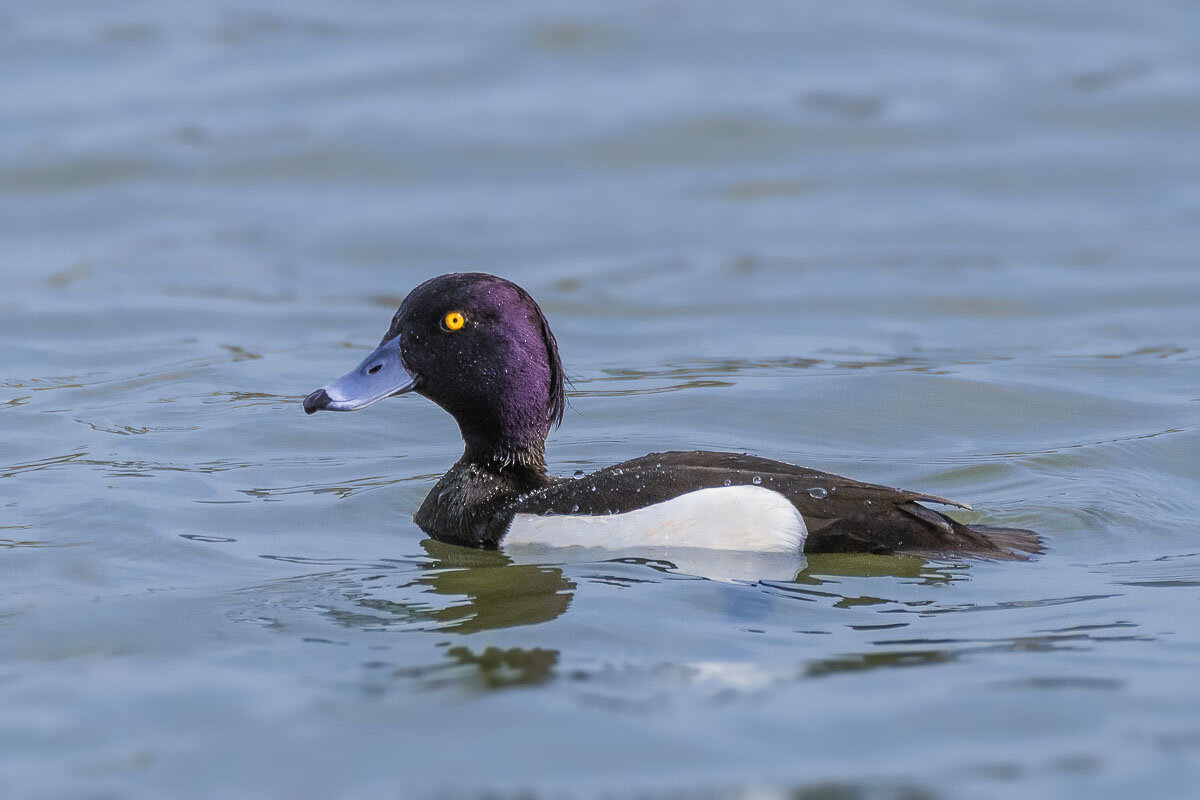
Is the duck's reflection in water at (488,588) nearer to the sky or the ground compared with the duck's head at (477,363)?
nearer to the ground

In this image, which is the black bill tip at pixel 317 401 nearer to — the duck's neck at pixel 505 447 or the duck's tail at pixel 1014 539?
the duck's neck at pixel 505 447

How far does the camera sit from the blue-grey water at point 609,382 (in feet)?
15.4

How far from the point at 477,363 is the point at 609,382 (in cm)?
321

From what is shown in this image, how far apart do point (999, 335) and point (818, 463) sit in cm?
369

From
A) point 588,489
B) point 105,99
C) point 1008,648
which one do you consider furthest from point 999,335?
point 105,99

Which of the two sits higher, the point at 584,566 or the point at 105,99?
the point at 105,99

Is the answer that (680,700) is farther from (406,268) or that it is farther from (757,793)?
(406,268)

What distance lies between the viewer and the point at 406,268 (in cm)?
1325

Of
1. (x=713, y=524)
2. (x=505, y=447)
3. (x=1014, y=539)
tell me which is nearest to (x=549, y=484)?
(x=505, y=447)

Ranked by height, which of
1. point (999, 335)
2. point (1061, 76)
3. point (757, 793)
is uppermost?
point (1061, 76)

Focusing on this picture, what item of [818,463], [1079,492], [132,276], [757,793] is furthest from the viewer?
[132,276]

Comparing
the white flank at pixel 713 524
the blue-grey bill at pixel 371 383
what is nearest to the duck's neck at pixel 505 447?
the blue-grey bill at pixel 371 383

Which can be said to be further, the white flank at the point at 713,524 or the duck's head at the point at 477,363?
the duck's head at the point at 477,363

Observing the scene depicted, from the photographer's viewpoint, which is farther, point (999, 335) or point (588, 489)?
point (999, 335)
